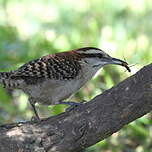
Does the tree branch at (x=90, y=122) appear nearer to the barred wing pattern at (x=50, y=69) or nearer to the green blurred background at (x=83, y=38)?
the barred wing pattern at (x=50, y=69)

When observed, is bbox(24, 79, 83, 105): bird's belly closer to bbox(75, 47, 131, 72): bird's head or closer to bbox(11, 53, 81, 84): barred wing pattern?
bbox(11, 53, 81, 84): barred wing pattern

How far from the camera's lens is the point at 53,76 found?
6449mm

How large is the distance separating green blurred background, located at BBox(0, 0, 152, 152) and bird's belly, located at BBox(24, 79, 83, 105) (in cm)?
136

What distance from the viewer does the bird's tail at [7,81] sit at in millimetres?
6355

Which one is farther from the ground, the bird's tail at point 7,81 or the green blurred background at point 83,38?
the bird's tail at point 7,81

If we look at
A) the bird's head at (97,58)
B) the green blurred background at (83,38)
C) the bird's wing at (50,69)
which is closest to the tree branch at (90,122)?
the bird's wing at (50,69)

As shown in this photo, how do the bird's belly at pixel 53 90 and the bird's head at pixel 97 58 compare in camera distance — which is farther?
the bird's head at pixel 97 58

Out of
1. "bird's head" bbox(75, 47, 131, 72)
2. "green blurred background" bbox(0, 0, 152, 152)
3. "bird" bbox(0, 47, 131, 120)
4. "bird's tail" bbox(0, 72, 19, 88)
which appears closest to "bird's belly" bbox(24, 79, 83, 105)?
"bird" bbox(0, 47, 131, 120)

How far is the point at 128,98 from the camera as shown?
537cm

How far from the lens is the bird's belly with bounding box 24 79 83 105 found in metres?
6.45

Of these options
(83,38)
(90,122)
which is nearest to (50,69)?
(90,122)

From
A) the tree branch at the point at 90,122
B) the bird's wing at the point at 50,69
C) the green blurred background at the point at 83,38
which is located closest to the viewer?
the tree branch at the point at 90,122

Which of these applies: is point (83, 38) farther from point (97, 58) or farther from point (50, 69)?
point (50, 69)

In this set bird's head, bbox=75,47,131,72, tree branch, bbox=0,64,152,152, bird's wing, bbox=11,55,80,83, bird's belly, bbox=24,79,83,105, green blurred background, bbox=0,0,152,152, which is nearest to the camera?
tree branch, bbox=0,64,152,152
